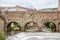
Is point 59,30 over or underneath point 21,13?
underneath

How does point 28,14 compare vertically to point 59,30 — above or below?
above

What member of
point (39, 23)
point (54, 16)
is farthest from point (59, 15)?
point (39, 23)

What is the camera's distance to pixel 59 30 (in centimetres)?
7631

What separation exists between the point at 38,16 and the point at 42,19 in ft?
4.86

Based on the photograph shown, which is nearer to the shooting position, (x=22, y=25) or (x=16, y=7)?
(x=22, y=25)

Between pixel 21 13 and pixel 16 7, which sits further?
pixel 16 7

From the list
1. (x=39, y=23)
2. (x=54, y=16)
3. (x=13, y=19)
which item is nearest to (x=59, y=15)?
(x=54, y=16)

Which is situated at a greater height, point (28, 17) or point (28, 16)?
point (28, 16)

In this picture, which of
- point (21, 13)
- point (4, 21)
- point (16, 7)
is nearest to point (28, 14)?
point (21, 13)

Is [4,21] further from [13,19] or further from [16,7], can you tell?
[16,7]

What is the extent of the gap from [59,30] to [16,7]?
96.5ft

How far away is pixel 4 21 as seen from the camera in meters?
75.6

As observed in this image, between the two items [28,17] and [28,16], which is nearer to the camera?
[28,16]

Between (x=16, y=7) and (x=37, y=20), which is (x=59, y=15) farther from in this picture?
(x=16, y=7)
